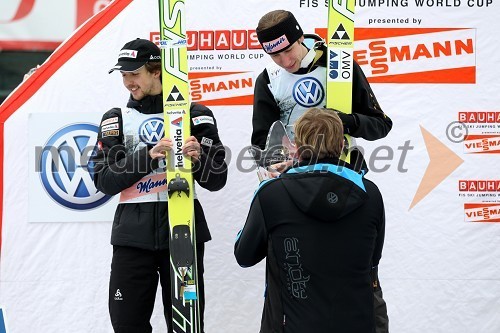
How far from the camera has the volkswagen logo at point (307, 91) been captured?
3209mm

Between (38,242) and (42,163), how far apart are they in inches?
16.2

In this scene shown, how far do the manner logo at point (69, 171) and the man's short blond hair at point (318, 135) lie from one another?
1718 millimetres

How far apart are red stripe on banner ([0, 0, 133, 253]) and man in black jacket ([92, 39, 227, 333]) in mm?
704

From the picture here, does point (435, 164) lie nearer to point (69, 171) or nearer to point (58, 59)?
point (69, 171)

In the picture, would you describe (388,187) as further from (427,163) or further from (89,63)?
(89,63)

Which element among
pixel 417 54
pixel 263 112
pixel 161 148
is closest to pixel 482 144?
pixel 417 54

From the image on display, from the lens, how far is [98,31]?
12.8ft

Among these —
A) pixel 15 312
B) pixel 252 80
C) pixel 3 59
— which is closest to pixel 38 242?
pixel 15 312

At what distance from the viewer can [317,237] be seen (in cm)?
246

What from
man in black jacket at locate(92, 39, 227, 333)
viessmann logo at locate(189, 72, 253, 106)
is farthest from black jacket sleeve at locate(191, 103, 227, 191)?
A: viessmann logo at locate(189, 72, 253, 106)

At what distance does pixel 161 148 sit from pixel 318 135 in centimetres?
87

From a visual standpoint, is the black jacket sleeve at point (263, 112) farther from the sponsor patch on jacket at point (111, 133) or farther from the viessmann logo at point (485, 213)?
the viessmann logo at point (485, 213)

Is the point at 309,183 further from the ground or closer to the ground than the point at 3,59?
closer to the ground

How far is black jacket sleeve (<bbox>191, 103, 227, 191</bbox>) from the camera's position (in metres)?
3.21
